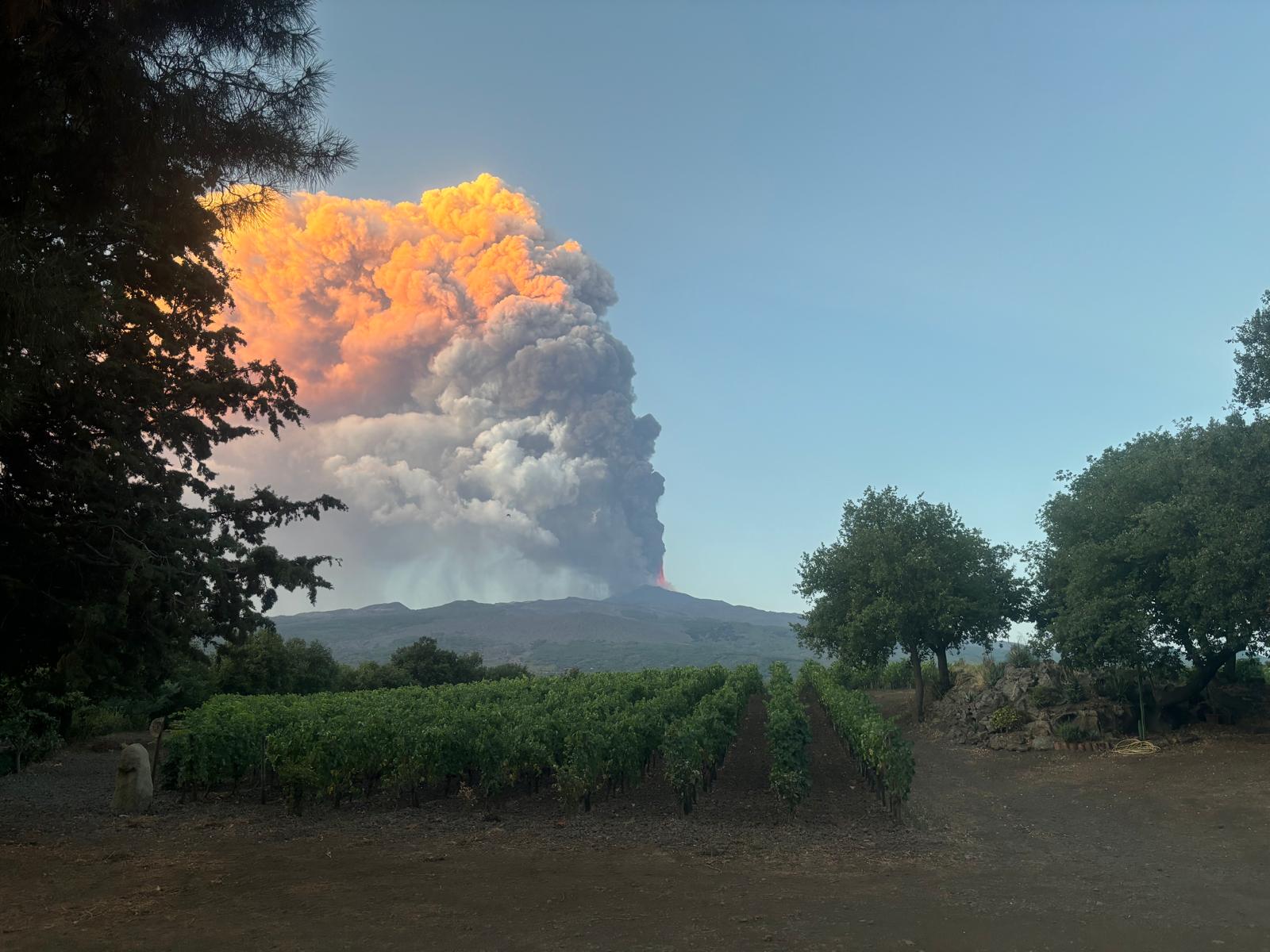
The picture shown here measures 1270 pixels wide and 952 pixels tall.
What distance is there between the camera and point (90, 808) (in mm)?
14266

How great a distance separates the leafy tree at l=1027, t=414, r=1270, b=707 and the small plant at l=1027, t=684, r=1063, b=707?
4.89ft

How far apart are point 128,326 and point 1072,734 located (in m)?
25.7

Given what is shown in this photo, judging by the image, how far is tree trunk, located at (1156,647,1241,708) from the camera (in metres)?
22.3

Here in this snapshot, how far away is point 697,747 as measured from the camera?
14.1 m

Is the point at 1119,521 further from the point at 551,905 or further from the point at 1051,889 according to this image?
the point at 551,905

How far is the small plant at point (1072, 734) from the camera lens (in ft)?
71.1

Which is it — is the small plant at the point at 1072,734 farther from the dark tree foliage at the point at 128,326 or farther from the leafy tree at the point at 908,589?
the dark tree foliage at the point at 128,326

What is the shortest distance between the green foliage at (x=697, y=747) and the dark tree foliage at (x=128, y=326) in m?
8.27

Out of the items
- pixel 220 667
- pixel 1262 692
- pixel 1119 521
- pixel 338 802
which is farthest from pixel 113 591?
pixel 1262 692

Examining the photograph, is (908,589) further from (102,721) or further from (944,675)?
(102,721)

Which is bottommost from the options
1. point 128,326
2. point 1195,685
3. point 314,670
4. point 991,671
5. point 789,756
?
point 314,670

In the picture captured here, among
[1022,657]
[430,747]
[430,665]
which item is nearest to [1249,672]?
[1022,657]

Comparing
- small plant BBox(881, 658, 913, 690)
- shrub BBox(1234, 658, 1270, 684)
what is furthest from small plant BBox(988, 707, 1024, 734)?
small plant BBox(881, 658, 913, 690)

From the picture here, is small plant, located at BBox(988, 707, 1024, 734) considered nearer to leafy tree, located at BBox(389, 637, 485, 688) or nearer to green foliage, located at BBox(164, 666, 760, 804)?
green foliage, located at BBox(164, 666, 760, 804)
